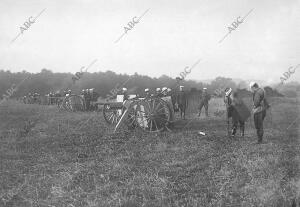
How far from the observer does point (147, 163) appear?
6.41 metres

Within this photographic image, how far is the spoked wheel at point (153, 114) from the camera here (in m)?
10.8

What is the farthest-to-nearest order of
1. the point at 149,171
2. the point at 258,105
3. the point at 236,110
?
the point at 236,110 < the point at 258,105 < the point at 149,171

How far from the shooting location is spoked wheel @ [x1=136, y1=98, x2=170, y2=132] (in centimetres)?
1077

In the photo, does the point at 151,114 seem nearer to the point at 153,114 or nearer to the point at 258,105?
A: the point at 153,114

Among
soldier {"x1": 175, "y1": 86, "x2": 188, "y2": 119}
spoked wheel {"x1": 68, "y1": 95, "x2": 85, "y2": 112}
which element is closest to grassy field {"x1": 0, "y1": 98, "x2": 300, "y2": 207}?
soldier {"x1": 175, "y1": 86, "x2": 188, "y2": 119}

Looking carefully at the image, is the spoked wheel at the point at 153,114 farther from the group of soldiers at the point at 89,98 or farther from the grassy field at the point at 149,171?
the group of soldiers at the point at 89,98

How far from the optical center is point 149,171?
5.75 meters

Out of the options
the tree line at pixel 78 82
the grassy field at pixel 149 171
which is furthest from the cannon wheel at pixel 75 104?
the tree line at pixel 78 82

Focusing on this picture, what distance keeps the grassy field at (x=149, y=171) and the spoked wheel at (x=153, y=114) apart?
1.19m

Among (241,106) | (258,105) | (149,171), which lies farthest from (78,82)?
(149,171)

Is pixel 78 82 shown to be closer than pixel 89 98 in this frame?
No

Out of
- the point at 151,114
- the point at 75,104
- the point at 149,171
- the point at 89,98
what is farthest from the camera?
the point at 89,98

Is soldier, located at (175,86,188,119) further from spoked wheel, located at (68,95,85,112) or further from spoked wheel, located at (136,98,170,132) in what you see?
spoked wheel, located at (68,95,85,112)

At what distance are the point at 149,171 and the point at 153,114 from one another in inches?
200
